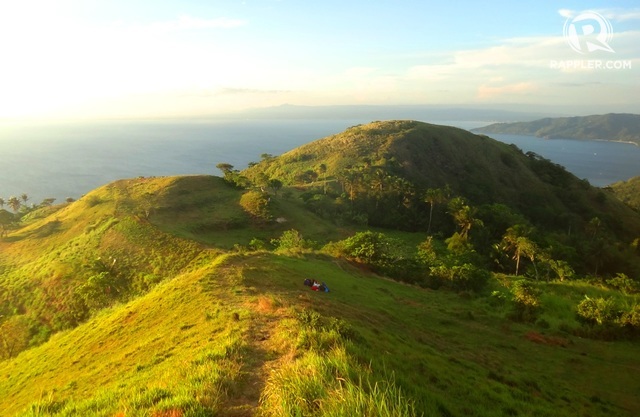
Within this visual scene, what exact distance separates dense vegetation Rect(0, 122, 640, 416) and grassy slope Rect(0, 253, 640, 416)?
0.37 ft

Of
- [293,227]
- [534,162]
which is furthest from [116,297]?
[534,162]

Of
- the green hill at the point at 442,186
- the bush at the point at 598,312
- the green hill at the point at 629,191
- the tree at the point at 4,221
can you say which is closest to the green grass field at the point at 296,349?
the bush at the point at 598,312

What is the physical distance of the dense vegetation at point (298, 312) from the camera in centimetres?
842

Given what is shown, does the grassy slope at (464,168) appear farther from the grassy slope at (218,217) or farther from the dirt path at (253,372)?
the dirt path at (253,372)

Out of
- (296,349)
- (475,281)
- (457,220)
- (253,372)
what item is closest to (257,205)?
(457,220)

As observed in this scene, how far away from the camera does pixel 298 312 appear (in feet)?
47.9

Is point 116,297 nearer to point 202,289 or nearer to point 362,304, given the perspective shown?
point 202,289

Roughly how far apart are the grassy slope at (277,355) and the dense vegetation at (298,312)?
0.37 ft

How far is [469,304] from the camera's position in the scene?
31344 millimetres

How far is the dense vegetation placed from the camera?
842 cm

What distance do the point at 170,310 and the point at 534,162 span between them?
133316 mm

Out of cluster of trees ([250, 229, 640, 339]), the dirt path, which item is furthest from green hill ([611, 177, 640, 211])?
the dirt path

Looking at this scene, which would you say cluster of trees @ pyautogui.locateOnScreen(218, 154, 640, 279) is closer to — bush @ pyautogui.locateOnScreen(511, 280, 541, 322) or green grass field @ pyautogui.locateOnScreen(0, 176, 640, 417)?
bush @ pyautogui.locateOnScreen(511, 280, 541, 322)

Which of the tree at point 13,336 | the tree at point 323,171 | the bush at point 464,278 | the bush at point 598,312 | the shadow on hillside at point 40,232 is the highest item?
the tree at point 323,171
